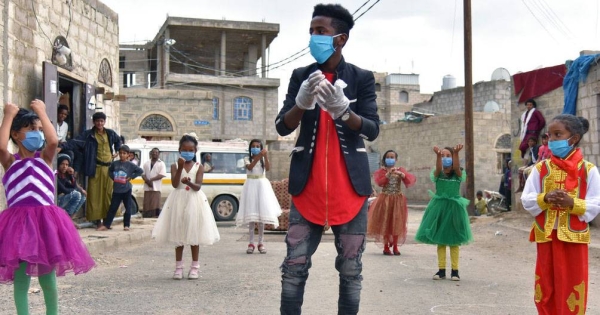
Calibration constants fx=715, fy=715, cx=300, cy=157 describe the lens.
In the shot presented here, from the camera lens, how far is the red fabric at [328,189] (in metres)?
3.92

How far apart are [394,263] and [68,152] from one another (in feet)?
19.6

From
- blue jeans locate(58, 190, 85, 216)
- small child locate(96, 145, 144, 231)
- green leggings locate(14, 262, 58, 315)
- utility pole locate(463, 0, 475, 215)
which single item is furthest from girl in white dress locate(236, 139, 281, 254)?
utility pole locate(463, 0, 475, 215)

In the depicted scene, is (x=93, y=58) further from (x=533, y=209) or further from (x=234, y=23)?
(x=234, y=23)

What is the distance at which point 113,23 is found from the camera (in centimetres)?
1534

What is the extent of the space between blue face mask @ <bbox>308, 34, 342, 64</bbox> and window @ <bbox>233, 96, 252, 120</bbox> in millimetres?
40236

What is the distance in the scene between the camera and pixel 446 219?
811 cm

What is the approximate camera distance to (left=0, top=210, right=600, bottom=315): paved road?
19.7ft

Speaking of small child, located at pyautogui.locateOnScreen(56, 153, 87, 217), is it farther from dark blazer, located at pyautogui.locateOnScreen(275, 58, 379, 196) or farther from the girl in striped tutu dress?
dark blazer, located at pyautogui.locateOnScreen(275, 58, 379, 196)

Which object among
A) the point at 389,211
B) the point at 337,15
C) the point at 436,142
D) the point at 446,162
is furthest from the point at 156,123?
the point at 337,15

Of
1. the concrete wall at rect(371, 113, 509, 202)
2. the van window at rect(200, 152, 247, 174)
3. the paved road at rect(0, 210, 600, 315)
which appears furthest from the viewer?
the concrete wall at rect(371, 113, 509, 202)

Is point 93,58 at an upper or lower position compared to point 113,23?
lower

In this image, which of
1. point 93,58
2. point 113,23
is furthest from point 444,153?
point 113,23

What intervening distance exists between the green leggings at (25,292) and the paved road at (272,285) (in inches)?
40.8

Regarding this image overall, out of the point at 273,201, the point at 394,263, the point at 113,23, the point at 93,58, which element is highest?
the point at 113,23
